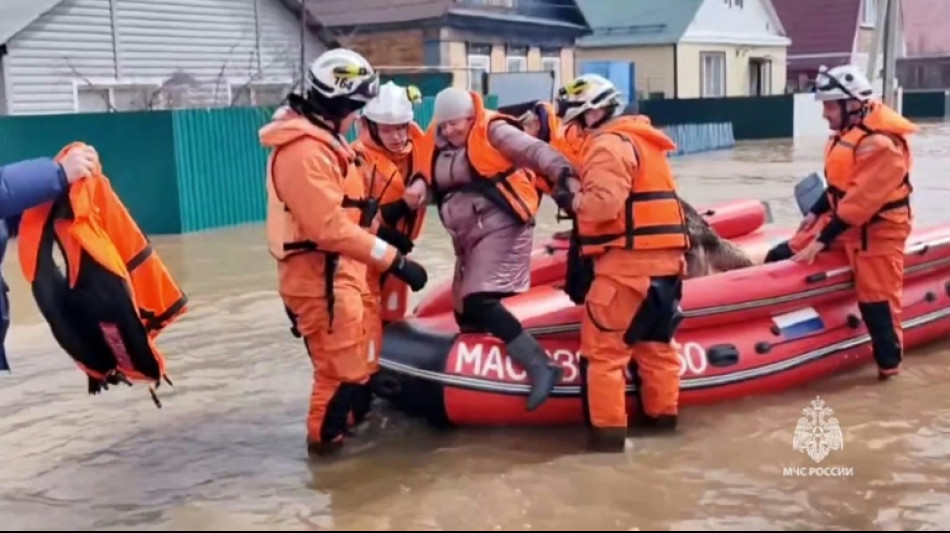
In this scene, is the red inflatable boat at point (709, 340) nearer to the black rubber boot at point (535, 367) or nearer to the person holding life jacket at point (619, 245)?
the black rubber boot at point (535, 367)

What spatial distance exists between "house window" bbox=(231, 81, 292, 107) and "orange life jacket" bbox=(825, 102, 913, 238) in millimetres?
14432

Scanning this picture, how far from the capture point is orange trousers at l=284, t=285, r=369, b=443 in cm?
500

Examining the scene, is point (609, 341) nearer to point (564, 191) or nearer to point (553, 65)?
point (564, 191)

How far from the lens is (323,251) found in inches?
195

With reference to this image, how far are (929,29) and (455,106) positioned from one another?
4740cm

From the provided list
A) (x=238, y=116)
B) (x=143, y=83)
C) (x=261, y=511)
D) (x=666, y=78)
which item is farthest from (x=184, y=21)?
(x=666, y=78)

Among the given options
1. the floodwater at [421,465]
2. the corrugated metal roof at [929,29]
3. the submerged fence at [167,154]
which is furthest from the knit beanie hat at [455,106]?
the corrugated metal roof at [929,29]

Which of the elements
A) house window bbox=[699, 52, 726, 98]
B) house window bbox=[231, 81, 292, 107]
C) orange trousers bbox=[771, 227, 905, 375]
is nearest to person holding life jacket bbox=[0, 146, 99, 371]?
orange trousers bbox=[771, 227, 905, 375]

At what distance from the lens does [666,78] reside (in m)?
33.9

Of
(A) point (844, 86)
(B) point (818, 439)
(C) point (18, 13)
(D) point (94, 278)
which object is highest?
(C) point (18, 13)

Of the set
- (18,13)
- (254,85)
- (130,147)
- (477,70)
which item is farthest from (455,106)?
(477,70)

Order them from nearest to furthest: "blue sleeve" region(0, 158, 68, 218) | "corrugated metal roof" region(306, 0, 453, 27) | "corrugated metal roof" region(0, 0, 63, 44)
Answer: "blue sleeve" region(0, 158, 68, 218)
"corrugated metal roof" region(0, 0, 63, 44)
"corrugated metal roof" region(306, 0, 453, 27)

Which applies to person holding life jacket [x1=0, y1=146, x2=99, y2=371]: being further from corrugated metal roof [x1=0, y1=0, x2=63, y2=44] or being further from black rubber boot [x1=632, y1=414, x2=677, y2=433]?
corrugated metal roof [x1=0, y1=0, x2=63, y2=44]

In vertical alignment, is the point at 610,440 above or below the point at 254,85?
below
